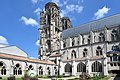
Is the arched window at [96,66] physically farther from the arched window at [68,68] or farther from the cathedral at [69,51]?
the arched window at [68,68]

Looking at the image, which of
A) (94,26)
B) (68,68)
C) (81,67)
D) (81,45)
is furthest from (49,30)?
(81,67)

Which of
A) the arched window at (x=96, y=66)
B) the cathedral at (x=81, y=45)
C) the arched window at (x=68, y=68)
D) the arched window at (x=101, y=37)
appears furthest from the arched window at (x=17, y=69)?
the arched window at (x=101, y=37)

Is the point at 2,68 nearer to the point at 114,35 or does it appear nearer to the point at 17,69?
the point at 17,69

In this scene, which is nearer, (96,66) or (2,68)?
(2,68)

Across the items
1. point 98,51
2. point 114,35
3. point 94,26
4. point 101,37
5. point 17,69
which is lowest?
point 17,69

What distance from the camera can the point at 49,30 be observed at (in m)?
85.0

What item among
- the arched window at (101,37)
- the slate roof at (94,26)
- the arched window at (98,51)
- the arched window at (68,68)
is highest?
the slate roof at (94,26)

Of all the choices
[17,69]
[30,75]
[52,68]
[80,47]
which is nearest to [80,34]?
[80,47]

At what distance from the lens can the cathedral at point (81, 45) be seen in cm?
6006

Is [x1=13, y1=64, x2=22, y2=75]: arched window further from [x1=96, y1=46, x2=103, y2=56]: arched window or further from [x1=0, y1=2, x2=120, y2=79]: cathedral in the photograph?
[x1=96, y1=46, x2=103, y2=56]: arched window

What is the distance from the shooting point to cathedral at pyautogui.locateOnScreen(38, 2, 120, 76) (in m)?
60.1

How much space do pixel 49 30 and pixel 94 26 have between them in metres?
21.6

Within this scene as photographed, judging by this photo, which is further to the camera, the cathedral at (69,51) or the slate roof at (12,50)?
the slate roof at (12,50)

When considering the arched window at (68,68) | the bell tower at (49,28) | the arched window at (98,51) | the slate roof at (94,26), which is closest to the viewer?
the arched window at (98,51)
